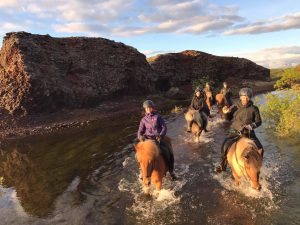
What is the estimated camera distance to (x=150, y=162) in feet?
33.2

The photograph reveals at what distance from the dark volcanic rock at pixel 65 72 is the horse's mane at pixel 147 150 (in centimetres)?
2339

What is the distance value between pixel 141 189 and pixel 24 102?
22.6 metres

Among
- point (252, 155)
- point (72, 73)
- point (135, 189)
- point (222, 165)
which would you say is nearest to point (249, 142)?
point (252, 155)

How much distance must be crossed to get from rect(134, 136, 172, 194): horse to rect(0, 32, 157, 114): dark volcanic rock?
23383 mm

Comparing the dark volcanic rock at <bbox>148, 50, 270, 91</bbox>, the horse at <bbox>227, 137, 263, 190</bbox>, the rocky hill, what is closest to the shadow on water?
the horse at <bbox>227, 137, 263, 190</bbox>

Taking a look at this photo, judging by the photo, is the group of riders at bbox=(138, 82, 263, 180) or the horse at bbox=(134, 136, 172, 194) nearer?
the horse at bbox=(134, 136, 172, 194)

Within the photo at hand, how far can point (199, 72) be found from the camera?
189ft

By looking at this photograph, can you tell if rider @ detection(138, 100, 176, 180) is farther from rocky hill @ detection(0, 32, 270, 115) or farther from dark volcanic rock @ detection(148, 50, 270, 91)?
dark volcanic rock @ detection(148, 50, 270, 91)

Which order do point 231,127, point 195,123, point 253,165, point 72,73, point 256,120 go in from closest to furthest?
point 253,165, point 256,120, point 231,127, point 195,123, point 72,73

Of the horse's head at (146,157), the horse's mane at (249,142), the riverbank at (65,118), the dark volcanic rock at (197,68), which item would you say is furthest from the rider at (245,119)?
the dark volcanic rock at (197,68)

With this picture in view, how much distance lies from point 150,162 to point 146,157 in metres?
0.18

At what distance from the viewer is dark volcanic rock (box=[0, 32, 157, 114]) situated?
3284cm

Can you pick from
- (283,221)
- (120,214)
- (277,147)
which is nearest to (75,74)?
(277,147)

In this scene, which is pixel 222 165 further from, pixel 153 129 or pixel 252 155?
pixel 252 155
